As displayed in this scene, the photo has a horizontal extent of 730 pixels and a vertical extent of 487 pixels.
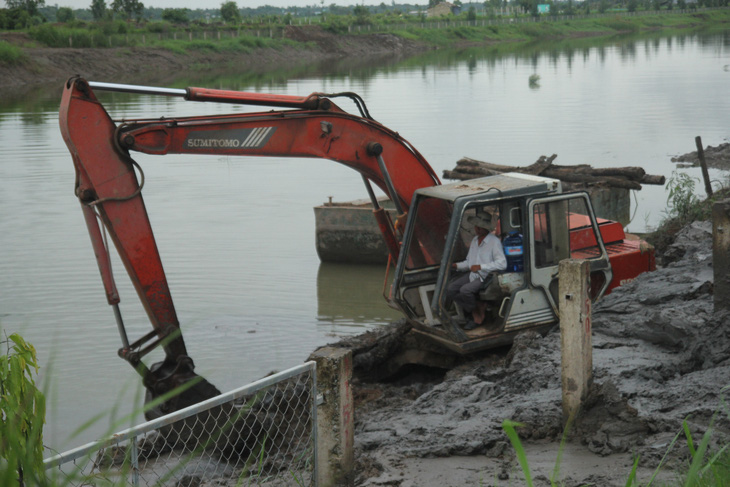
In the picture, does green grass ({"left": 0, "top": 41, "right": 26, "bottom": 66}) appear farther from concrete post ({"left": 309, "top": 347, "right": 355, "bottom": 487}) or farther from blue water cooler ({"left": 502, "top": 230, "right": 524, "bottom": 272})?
concrete post ({"left": 309, "top": 347, "right": 355, "bottom": 487})

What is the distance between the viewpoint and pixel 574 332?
577 centimetres

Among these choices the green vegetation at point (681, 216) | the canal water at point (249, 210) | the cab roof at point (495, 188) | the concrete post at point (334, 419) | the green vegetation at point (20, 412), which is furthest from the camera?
the green vegetation at point (681, 216)

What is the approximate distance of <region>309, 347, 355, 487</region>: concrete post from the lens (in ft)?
16.8

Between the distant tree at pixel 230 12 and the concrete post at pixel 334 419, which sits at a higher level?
the distant tree at pixel 230 12

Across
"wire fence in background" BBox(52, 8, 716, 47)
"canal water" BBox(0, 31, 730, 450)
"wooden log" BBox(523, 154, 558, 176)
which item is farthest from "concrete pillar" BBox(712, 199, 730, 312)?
"wire fence in background" BBox(52, 8, 716, 47)

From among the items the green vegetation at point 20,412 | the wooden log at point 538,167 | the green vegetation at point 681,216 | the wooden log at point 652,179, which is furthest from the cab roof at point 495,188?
the wooden log at point 652,179

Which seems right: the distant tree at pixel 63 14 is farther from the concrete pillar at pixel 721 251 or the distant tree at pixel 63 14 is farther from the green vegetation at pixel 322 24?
the concrete pillar at pixel 721 251

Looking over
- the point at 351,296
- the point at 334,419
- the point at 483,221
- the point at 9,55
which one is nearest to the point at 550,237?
the point at 483,221

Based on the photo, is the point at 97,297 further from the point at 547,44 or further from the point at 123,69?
the point at 547,44

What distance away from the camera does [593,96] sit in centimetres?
4097

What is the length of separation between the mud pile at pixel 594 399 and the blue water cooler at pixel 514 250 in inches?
30.2

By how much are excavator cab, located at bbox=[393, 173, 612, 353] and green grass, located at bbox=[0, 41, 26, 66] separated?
4281 cm

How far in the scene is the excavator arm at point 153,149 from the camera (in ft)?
25.0

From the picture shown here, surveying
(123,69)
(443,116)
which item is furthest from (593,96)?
(123,69)
